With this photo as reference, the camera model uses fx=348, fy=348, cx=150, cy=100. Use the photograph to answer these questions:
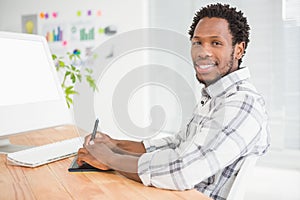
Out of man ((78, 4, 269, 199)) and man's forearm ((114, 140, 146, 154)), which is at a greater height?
man ((78, 4, 269, 199))

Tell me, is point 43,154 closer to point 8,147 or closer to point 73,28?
point 8,147

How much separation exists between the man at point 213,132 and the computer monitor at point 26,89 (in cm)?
29

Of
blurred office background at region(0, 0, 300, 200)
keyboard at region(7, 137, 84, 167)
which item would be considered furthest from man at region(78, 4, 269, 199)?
blurred office background at region(0, 0, 300, 200)

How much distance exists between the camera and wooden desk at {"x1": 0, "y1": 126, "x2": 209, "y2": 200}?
29.3 inches

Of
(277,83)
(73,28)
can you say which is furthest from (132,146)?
(73,28)

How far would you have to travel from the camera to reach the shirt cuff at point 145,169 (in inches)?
32.0

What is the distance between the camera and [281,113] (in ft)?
7.75

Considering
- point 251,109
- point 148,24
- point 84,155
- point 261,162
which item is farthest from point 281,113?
point 84,155

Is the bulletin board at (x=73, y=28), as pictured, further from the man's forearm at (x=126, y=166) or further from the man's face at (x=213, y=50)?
the man's forearm at (x=126, y=166)

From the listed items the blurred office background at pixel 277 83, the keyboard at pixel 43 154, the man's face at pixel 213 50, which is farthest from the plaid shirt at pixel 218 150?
the blurred office background at pixel 277 83

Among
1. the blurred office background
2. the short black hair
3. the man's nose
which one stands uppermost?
the short black hair

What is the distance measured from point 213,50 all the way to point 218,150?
0.34m

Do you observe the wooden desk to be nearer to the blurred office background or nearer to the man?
the man

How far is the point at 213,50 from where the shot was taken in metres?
1.02
